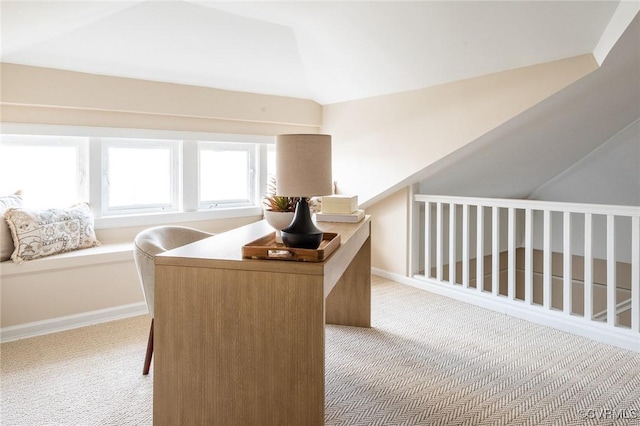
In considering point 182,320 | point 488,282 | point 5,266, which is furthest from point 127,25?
point 488,282

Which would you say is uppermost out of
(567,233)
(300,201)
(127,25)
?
(127,25)

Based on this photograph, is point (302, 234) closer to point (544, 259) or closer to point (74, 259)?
point (74, 259)

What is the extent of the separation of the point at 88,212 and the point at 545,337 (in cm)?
325

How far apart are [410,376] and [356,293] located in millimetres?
774

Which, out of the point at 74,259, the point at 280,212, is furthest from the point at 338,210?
the point at 74,259

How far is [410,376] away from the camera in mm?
2164

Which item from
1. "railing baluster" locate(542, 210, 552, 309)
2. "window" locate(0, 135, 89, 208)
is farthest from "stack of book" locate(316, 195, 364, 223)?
"window" locate(0, 135, 89, 208)

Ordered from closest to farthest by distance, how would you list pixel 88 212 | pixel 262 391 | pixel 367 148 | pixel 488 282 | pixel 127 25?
pixel 262 391
pixel 127 25
pixel 88 212
pixel 367 148
pixel 488 282

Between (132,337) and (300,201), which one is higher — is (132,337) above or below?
below

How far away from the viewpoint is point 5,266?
8.46 feet

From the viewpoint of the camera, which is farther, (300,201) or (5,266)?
(5,266)

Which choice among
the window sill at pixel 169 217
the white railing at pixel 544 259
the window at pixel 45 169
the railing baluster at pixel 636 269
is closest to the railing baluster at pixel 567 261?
the white railing at pixel 544 259

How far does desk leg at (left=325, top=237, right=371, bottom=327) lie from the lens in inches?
111

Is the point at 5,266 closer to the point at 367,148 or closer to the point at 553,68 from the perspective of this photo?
the point at 367,148
